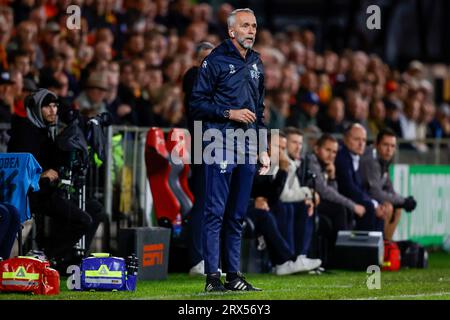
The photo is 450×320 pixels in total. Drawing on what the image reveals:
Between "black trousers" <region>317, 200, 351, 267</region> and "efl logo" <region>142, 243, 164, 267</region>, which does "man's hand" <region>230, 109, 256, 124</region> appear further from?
"black trousers" <region>317, 200, 351, 267</region>

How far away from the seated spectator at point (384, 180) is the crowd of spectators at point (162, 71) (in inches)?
48.7

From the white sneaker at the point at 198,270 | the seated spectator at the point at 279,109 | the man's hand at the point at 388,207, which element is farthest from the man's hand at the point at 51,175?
the seated spectator at the point at 279,109

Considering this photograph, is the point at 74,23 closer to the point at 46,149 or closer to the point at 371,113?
the point at 46,149

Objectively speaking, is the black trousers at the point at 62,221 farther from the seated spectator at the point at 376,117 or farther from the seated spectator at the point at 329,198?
the seated spectator at the point at 376,117

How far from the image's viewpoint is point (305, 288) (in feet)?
37.6

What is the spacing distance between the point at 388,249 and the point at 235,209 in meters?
4.26

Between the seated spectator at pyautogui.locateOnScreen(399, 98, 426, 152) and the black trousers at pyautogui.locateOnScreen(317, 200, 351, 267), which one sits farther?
the seated spectator at pyautogui.locateOnScreen(399, 98, 426, 152)

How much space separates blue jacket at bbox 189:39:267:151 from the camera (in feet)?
34.2

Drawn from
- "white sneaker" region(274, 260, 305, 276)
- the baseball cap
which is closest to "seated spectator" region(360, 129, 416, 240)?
"white sneaker" region(274, 260, 305, 276)

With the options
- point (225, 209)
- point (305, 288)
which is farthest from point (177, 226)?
point (225, 209)

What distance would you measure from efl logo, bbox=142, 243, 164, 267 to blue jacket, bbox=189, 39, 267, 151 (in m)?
2.20

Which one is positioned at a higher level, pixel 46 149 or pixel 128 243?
pixel 46 149
